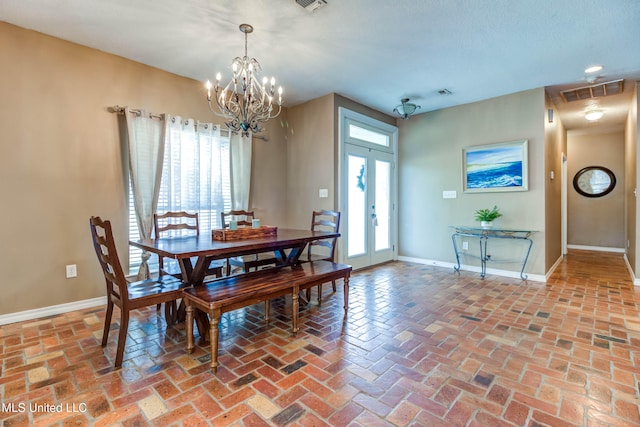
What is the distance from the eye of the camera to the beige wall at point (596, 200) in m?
6.47

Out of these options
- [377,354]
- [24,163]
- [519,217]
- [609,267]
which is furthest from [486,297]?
[24,163]

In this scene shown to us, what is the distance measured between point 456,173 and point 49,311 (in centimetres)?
550

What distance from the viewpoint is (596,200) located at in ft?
22.1

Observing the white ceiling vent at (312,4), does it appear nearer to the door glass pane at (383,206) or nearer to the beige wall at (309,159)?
the beige wall at (309,159)

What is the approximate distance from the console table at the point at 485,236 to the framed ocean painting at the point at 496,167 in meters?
0.64

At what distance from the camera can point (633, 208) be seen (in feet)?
14.0

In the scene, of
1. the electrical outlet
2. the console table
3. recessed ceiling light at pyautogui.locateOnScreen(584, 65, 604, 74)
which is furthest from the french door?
the electrical outlet

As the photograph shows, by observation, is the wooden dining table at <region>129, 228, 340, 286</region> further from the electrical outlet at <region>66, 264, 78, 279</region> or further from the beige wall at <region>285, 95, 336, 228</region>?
the beige wall at <region>285, 95, 336, 228</region>

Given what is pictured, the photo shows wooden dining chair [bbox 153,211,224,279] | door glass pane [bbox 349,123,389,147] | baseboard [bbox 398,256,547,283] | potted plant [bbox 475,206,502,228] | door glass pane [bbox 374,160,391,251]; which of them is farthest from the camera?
door glass pane [bbox 374,160,391,251]

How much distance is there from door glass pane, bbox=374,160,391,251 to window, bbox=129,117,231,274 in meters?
2.51

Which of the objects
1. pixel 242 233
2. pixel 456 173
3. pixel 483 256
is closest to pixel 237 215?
pixel 242 233

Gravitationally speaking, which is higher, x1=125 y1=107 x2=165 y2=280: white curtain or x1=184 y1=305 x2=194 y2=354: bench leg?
x1=125 y1=107 x2=165 y2=280: white curtain

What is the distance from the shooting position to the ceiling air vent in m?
3.91

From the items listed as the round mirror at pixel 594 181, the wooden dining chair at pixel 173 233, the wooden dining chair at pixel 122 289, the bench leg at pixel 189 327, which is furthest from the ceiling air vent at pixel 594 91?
the wooden dining chair at pixel 122 289
